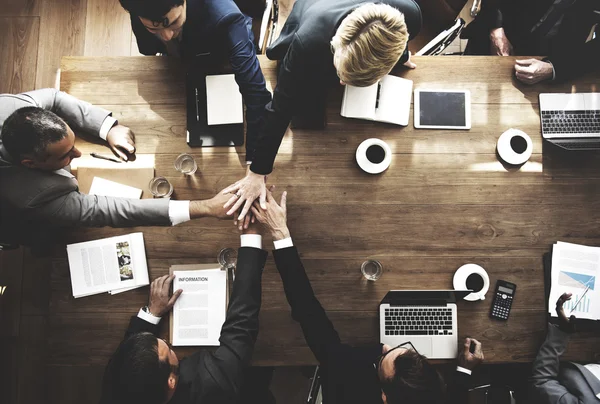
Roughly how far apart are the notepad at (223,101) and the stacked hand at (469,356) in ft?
4.61

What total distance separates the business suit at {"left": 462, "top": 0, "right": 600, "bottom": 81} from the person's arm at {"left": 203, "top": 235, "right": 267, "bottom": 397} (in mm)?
1856

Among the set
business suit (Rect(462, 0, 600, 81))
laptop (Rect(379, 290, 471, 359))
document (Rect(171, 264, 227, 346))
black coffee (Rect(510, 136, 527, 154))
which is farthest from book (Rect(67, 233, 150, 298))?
business suit (Rect(462, 0, 600, 81))

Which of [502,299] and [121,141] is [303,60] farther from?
[502,299]

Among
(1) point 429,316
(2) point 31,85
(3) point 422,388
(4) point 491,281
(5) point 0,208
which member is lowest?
(3) point 422,388

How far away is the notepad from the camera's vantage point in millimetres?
1881

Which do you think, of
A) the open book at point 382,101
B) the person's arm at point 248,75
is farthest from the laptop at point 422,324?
the person's arm at point 248,75

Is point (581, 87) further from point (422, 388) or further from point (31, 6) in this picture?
point (31, 6)

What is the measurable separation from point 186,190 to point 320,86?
76cm

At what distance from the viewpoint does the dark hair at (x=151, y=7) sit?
5.03 ft

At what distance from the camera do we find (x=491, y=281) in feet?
6.03

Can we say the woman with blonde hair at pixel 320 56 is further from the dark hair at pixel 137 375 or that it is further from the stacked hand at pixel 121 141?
the dark hair at pixel 137 375

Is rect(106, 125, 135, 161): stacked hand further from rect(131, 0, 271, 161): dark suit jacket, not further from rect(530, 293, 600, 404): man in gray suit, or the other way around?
rect(530, 293, 600, 404): man in gray suit

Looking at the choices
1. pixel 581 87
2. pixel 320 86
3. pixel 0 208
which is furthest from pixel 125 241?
pixel 581 87

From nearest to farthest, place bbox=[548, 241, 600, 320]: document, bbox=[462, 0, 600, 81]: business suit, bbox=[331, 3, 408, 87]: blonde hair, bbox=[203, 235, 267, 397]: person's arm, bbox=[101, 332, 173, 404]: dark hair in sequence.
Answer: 1. bbox=[331, 3, 408, 87]: blonde hair
2. bbox=[101, 332, 173, 404]: dark hair
3. bbox=[203, 235, 267, 397]: person's arm
4. bbox=[548, 241, 600, 320]: document
5. bbox=[462, 0, 600, 81]: business suit
